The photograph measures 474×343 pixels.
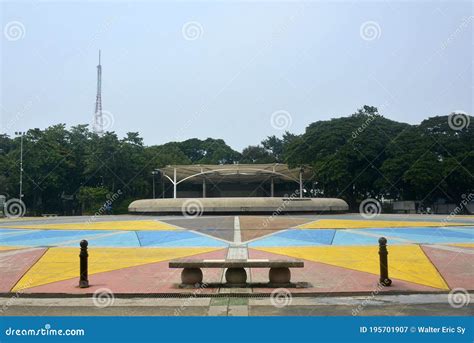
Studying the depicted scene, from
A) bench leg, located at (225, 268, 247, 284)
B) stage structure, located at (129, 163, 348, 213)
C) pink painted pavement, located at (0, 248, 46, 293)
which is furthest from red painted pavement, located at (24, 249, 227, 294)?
stage structure, located at (129, 163, 348, 213)

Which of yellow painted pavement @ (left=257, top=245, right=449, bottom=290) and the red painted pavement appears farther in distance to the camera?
yellow painted pavement @ (left=257, top=245, right=449, bottom=290)

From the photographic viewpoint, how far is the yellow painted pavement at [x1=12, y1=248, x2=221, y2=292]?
33.5 feet

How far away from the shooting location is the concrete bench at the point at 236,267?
28.8 ft

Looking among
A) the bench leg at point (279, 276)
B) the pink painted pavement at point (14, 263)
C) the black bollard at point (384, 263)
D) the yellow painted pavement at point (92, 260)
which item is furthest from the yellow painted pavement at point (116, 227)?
the black bollard at point (384, 263)

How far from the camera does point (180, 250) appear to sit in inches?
563

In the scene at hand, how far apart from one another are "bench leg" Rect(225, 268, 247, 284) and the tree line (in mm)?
37803

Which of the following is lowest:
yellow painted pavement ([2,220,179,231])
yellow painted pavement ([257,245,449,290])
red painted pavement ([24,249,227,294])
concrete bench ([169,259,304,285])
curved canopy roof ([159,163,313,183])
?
red painted pavement ([24,249,227,294])

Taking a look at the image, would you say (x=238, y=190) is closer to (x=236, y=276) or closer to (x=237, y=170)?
(x=237, y=170)

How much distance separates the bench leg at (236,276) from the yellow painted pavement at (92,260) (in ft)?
11.5

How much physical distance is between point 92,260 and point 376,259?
25.5 feet

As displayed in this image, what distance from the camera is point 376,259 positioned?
12.2 m

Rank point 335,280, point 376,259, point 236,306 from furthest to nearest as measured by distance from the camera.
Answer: point 376,259, point 335,280, point 236,306

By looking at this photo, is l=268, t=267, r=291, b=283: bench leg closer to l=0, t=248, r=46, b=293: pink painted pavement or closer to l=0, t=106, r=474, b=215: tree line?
l=0, t=248, r=46, b=293: pink painted pavement

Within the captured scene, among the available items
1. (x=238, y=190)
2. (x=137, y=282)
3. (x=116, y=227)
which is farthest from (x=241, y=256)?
(x=238, y=190)
